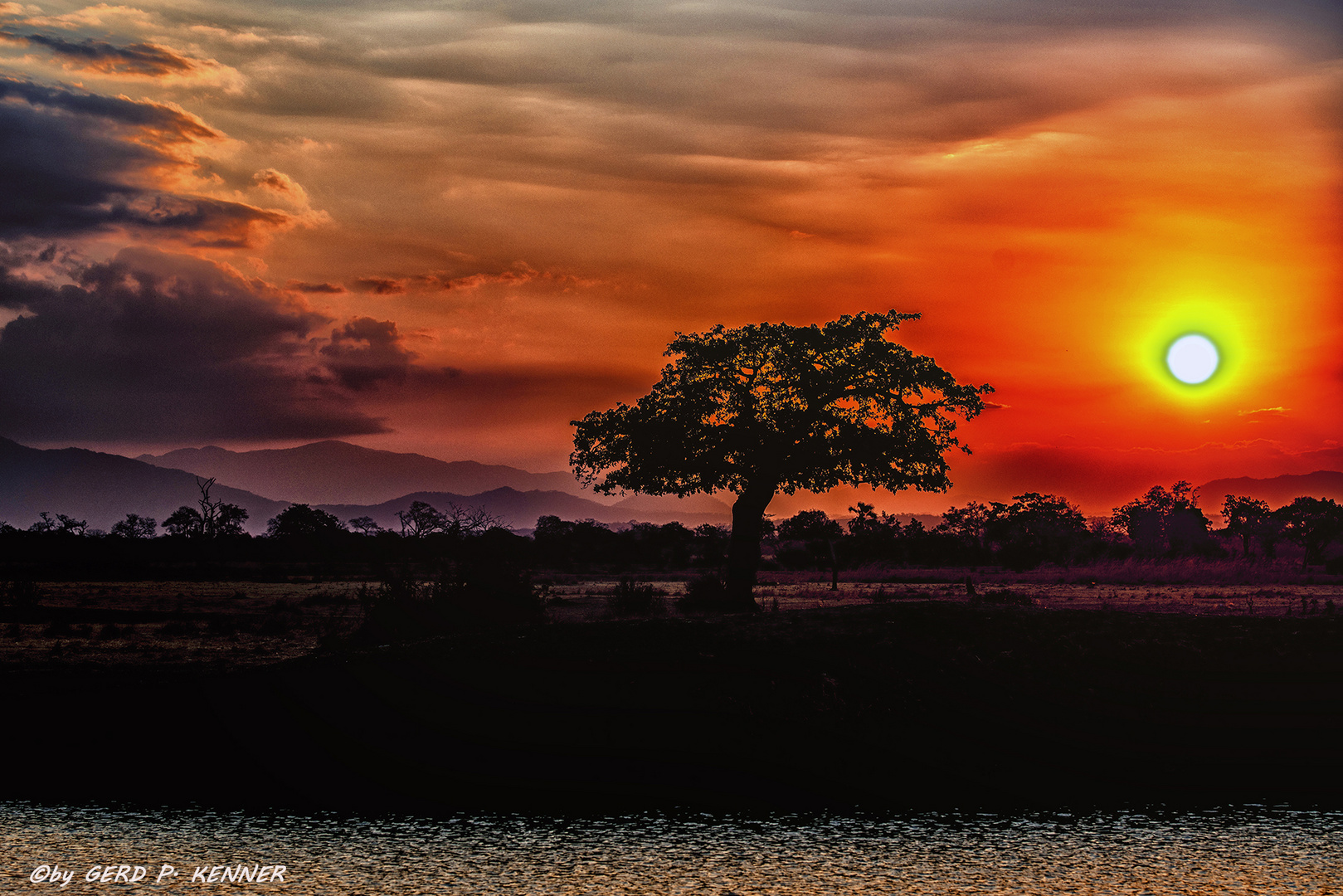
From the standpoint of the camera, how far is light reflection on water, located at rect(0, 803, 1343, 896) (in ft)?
40.6

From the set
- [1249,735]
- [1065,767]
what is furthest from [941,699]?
[1249,735]

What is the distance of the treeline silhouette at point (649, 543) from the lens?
93.4 m

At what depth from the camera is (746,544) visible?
36531 millimetres

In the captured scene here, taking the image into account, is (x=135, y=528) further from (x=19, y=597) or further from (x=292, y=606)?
(x=292, y=606)

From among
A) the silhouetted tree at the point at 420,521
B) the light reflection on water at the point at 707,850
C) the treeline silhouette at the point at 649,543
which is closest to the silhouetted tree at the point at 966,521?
the treeline silhouette at the point at 649,543

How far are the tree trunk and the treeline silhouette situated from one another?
3426 centimetres

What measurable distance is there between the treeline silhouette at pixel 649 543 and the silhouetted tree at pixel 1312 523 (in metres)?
0.21

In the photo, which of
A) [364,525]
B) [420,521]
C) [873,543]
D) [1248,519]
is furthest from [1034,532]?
[364,525]

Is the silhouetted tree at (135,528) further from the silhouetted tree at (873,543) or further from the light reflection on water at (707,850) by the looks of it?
the light reflection on water at (707,850)

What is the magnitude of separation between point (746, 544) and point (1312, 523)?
109 meters

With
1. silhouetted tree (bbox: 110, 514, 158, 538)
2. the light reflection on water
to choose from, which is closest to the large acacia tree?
the light reflection on water

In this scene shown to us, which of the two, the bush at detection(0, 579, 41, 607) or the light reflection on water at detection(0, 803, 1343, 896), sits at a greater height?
the bush at detection(0, 579, 41, 607)

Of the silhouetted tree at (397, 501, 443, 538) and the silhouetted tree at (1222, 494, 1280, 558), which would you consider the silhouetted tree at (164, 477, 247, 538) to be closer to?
the silhouetted tree at (397, 501, 443, 538)

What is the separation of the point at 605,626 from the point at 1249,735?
13.8 m
